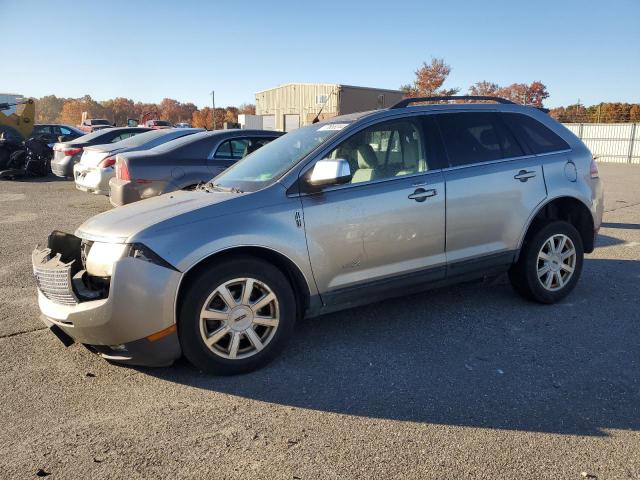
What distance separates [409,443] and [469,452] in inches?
11.9

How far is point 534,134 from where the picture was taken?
4.87 metres

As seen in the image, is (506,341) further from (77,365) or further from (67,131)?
(67,131)

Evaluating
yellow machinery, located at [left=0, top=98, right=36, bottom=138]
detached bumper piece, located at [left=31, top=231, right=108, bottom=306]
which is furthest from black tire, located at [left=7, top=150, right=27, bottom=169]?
detached bumper piece, located at [left=31, top=231, right=108, bottom=306]

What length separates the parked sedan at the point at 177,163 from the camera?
295 inches

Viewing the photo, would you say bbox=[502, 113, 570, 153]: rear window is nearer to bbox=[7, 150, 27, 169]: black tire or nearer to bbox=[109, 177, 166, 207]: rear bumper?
bbox=[109, 177, 166, 207]: rear bumper

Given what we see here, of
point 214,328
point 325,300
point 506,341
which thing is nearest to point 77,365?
point 214,328

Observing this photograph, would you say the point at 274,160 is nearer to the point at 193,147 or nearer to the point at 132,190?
the point at 132,190

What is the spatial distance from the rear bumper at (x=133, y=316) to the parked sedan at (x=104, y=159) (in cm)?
651

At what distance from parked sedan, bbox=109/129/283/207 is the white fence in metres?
27.0

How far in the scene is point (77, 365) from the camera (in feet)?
12.4

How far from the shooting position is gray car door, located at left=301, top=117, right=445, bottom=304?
12.5 ft

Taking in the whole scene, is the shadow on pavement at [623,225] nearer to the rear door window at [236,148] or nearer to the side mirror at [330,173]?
the rear door window at [236,148]

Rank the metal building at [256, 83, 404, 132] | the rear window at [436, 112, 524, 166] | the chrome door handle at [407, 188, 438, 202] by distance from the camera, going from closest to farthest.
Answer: the chrome door handle at [407, 188, 438, 202] → the rear window at [436, 112, 524, 166] → the metal building at [256, 83, 404, 132]

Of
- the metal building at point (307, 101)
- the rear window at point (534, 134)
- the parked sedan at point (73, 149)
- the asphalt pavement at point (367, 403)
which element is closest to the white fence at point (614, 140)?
the metal building at point (307, 101)
